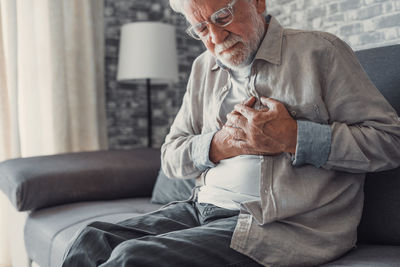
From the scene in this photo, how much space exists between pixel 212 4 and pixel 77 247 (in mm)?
718

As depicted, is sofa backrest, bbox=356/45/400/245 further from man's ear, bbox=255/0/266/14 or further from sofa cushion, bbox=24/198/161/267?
sofa cushion, bbox=24/198/161/267

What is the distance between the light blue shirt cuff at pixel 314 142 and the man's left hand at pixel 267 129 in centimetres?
3

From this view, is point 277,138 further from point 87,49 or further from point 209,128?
point 87,49

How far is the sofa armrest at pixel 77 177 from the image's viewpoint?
6.67 ft

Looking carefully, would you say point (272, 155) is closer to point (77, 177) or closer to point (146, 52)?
point (77, 177)

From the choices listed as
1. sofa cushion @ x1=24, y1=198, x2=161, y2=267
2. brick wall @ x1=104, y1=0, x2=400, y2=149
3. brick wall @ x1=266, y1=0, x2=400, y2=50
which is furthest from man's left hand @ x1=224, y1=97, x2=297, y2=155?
brick wall @ x1=104, y1=0, x2=400, y2=149

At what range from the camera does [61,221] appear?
1.87m

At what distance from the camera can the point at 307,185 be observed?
45.4 inches

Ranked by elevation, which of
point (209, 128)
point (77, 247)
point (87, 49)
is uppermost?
point (87, 49)

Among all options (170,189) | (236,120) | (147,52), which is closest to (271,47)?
(236,120)

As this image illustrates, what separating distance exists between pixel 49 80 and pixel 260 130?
83.7 inches

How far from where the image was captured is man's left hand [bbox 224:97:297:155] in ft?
3.77

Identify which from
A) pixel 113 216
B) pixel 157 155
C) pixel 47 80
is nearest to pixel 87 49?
pixel 47 80

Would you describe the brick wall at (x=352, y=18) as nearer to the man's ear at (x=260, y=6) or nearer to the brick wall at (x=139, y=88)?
the brick wall at (x=139, y=88)
